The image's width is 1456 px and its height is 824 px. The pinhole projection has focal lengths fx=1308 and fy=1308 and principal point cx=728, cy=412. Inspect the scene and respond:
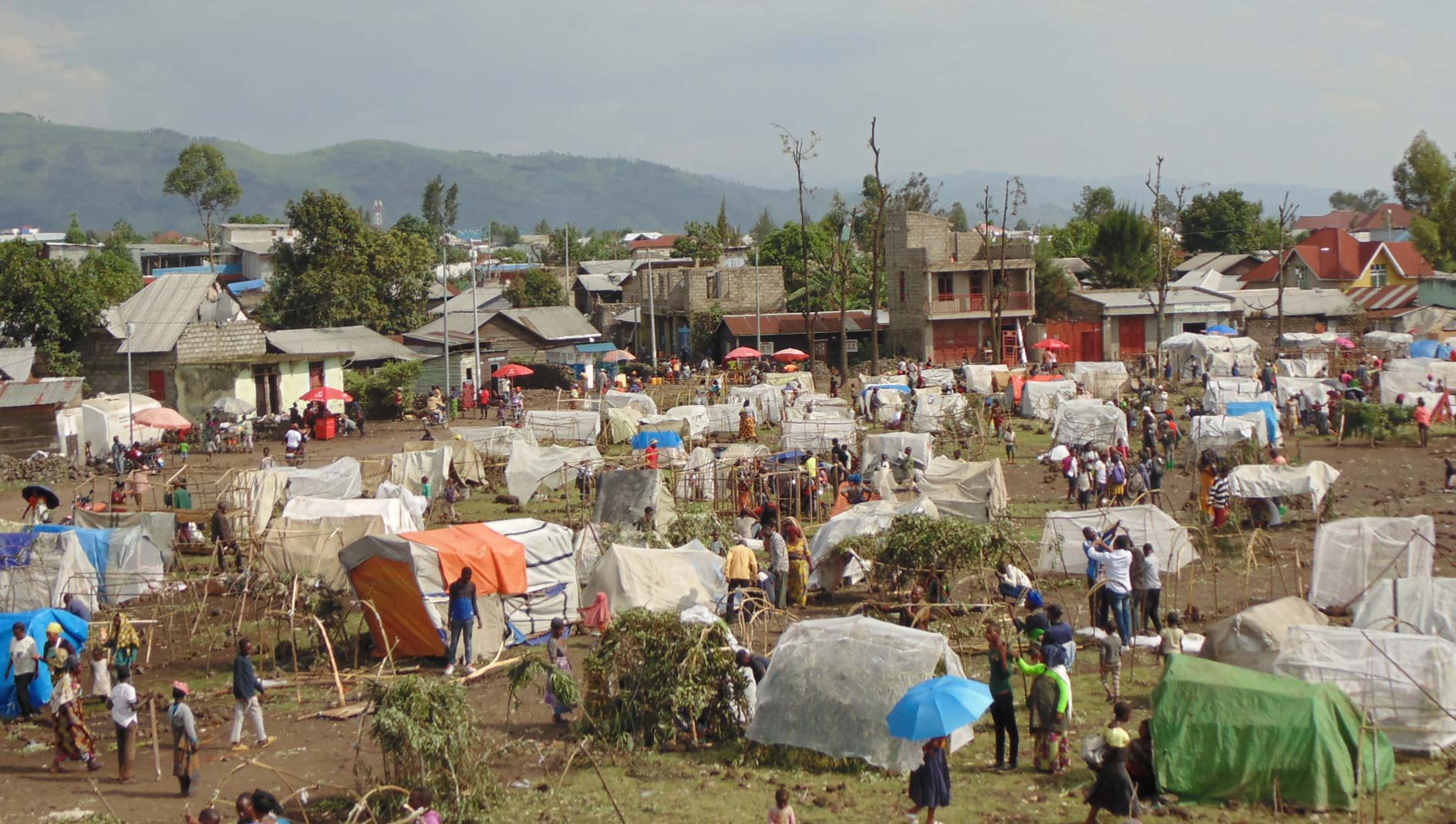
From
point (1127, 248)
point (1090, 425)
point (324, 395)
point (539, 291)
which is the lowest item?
point (1090, 425)

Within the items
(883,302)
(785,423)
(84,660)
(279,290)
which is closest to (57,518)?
(84,660)

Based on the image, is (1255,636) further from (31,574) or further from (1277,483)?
(31,574)

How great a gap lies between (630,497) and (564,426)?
12.4 metres

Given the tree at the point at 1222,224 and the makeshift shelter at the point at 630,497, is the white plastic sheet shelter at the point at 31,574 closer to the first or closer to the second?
the makeshift shelter at the point at 630,497

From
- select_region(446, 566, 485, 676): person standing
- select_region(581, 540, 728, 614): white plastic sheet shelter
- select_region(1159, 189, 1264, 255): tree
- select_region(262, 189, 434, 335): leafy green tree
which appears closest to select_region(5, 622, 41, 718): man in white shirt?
select_region(446, 566, 485, 676): person standing

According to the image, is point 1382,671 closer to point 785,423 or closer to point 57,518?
point 785,423

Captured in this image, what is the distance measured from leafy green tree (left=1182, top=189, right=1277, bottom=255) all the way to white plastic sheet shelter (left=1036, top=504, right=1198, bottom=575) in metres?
69.2

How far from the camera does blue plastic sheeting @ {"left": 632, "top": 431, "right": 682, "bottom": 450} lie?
2897 centimetres

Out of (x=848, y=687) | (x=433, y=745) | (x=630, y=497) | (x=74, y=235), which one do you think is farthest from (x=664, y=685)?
(x=74, y=235)

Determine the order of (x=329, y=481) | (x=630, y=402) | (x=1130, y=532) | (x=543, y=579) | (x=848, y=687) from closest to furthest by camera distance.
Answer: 1. (x=848, y=687)
2. (x=543, y=579)
3. (x=1130, y=532)
4. (x=329, y=481)
5. (x=630, y=402)

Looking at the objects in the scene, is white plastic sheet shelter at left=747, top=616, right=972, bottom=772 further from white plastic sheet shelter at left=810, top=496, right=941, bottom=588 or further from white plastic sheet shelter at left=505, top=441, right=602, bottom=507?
white plastic sheet shelter at left=505, top=441, right=602, bottom=507

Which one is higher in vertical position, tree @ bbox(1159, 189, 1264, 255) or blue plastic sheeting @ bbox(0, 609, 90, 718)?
tree @ bbox(1159, 189, 1264, 255)

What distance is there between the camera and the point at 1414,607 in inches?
525

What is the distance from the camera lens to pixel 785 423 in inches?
1209
